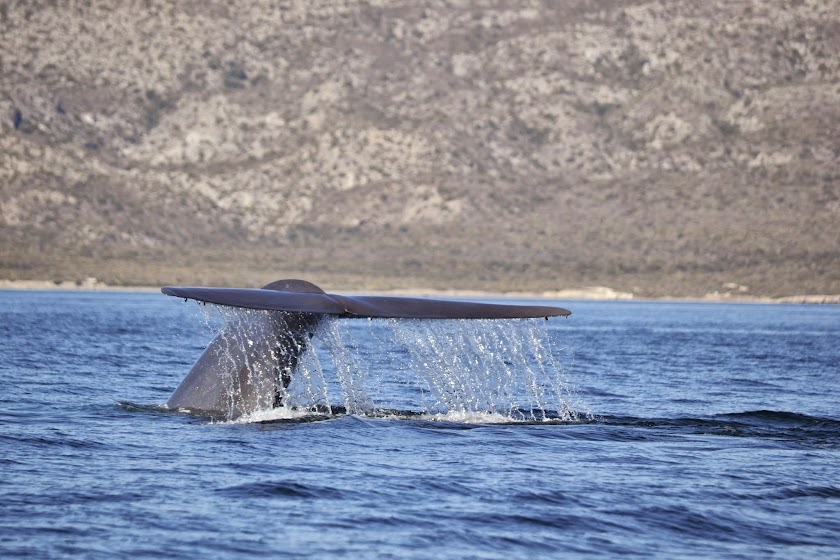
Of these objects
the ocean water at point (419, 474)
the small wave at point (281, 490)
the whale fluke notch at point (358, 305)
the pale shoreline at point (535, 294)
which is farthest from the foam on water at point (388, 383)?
the pale shoreline at point (535, 294)

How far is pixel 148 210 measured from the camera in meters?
125

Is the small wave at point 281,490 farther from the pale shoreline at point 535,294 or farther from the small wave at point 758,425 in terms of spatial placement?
the pale shoreline at point 535,294

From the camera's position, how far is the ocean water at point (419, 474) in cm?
1205

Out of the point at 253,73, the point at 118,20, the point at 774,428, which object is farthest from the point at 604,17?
the point at 774,428

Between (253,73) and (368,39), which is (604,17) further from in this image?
(253,73)

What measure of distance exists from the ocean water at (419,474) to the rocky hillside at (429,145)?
92.2 m

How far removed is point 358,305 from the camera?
14.9 metres

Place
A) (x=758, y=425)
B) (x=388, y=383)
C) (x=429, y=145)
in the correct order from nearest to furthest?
(x=758, y=425) → (x=388, y=383) → (x=429, y=145)

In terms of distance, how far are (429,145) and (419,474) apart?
377 feet

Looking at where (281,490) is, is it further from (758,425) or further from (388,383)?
(388,383)

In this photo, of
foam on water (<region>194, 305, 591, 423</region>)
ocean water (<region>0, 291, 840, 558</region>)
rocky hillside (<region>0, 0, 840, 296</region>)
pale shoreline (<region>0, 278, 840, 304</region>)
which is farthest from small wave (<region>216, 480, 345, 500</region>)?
pale shoreline (<region>0, 278, 840, 304</region>)

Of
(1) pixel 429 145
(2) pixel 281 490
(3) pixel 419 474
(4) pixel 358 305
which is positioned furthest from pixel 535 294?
(2) pixel 281 490

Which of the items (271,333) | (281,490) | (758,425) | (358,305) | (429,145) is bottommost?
(281,490)

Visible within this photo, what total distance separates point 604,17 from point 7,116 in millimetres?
64712
